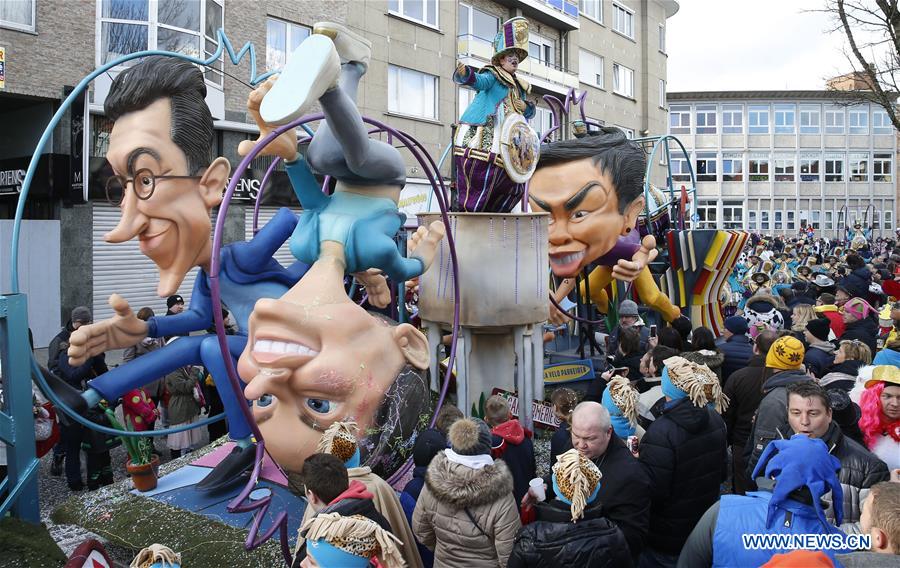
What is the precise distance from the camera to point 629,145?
8.14 meters

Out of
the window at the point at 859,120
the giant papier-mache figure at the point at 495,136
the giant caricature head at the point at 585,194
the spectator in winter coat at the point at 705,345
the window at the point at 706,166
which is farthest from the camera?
the window at the point at 859,120

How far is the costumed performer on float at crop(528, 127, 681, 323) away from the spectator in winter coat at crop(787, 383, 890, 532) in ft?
14.2

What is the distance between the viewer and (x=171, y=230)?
197 inches

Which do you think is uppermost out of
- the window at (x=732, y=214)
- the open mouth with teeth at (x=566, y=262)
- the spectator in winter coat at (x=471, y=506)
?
the window at (x=732, y=214)

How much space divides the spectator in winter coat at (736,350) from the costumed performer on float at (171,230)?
137 inches

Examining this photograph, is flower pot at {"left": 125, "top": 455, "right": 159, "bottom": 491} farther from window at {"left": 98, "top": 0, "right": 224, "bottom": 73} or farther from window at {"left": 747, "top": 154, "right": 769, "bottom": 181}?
window at {"left": 747, "top": 154, "right": 769, "bottom": 181}

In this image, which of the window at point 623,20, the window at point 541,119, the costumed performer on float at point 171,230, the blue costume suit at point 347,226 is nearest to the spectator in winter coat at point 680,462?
the blue costume suit at point 347,226

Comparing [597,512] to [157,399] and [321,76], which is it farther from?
[157,399]

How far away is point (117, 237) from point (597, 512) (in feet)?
11.6

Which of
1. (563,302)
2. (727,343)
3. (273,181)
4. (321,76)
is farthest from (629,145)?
(273,181)

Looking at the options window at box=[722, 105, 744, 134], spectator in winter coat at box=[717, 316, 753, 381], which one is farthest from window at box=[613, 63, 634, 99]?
spectator in winter coat at box=[717, 316, 753, 381]

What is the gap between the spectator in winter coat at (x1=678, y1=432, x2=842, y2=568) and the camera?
267cm

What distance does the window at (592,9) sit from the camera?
26344 millimetres

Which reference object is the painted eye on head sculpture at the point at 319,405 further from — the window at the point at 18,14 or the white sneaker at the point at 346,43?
the window at the point at 18,14
